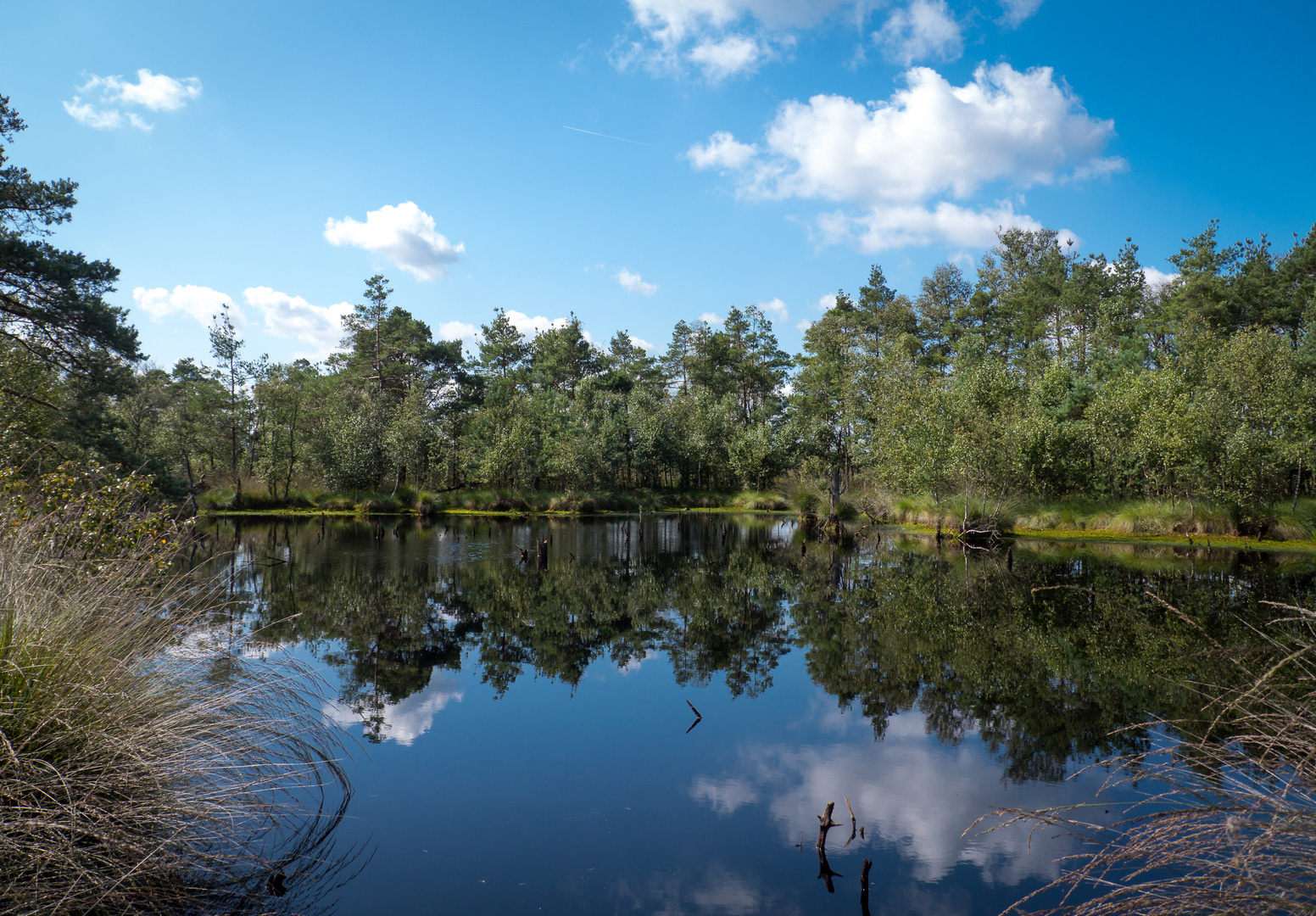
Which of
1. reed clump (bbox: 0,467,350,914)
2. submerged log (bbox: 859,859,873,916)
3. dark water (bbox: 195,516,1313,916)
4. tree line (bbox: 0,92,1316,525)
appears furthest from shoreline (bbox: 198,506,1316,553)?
submerged log (bbox: 859,859,873,916)

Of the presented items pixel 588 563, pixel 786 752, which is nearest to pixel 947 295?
pixel 588 563

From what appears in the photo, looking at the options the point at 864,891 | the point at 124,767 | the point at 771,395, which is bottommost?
the point at 864,891

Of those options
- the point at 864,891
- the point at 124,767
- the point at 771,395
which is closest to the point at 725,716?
the point at 864,891

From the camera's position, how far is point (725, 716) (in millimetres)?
9852

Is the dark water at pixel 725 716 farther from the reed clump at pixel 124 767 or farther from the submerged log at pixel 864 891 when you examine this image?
the reed clump at pixel 124 767

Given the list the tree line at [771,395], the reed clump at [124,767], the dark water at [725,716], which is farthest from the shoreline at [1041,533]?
the reed clump at [124,767]

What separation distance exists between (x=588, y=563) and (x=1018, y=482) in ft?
76.2

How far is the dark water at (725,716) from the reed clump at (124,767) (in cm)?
83

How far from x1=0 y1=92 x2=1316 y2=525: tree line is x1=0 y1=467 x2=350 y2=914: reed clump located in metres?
13.6

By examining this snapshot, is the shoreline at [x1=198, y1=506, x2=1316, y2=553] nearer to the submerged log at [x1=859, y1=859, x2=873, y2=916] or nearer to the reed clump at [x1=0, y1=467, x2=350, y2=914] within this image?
the reed clump at [x1=0, y1=467, x2=350, y2=914]

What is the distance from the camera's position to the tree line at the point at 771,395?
19516 mm

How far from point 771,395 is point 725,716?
5909 cm

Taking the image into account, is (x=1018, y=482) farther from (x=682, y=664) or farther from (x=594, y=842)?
(x=594, y=842)

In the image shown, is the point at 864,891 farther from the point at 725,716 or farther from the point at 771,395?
the point at 771,395
